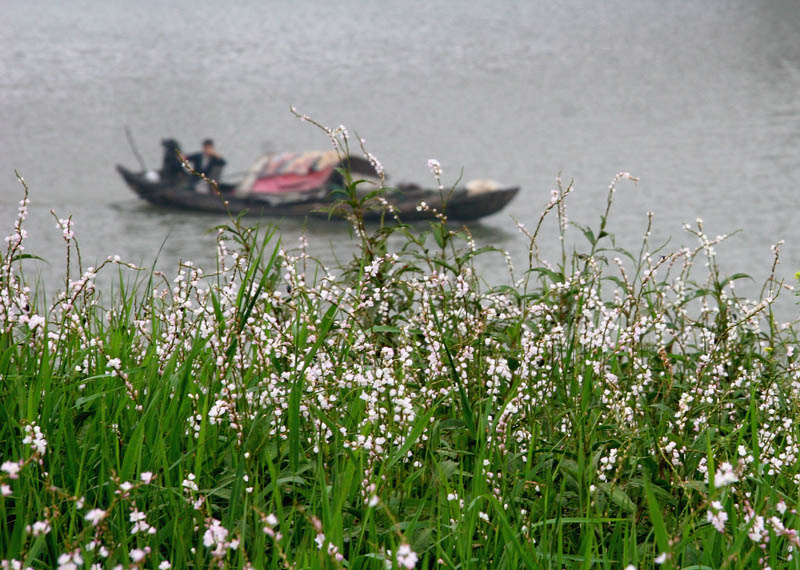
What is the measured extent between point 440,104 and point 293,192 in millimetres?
19969

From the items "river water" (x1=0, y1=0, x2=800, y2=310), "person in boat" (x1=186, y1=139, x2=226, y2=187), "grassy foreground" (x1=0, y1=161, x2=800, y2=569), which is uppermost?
"river water" (x1=0, y1=0, x2=800, y2=310)

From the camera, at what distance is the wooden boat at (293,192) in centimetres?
1953

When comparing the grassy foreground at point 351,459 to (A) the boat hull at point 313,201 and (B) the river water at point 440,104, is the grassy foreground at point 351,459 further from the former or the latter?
(A) the boat hull at point 313,201

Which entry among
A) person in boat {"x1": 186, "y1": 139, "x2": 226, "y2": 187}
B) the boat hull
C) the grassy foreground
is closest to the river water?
the boat hull

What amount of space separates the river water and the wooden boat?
647mm

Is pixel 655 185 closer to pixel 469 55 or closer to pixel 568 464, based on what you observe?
pixel 568 464

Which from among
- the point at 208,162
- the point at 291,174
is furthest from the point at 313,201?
the point at 208,162

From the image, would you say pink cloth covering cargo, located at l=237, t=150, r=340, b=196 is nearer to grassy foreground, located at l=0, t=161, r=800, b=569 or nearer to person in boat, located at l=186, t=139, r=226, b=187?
person in boat, located at l=186, t=139, r=226, b=187

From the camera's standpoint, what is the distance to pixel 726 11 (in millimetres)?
59031

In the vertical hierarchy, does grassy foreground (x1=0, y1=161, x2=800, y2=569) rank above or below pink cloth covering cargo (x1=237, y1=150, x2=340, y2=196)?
below

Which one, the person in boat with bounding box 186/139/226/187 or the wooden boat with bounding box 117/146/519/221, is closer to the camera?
the wooden boat with bounding box 117/146/519/221

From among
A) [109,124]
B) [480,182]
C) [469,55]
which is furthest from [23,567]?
[469,55]

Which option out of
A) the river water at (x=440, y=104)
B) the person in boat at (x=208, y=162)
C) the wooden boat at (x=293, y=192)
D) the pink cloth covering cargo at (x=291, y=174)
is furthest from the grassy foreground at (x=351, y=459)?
the person in boat at (x=208, y=162)

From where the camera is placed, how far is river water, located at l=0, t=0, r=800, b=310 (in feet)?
66.2
